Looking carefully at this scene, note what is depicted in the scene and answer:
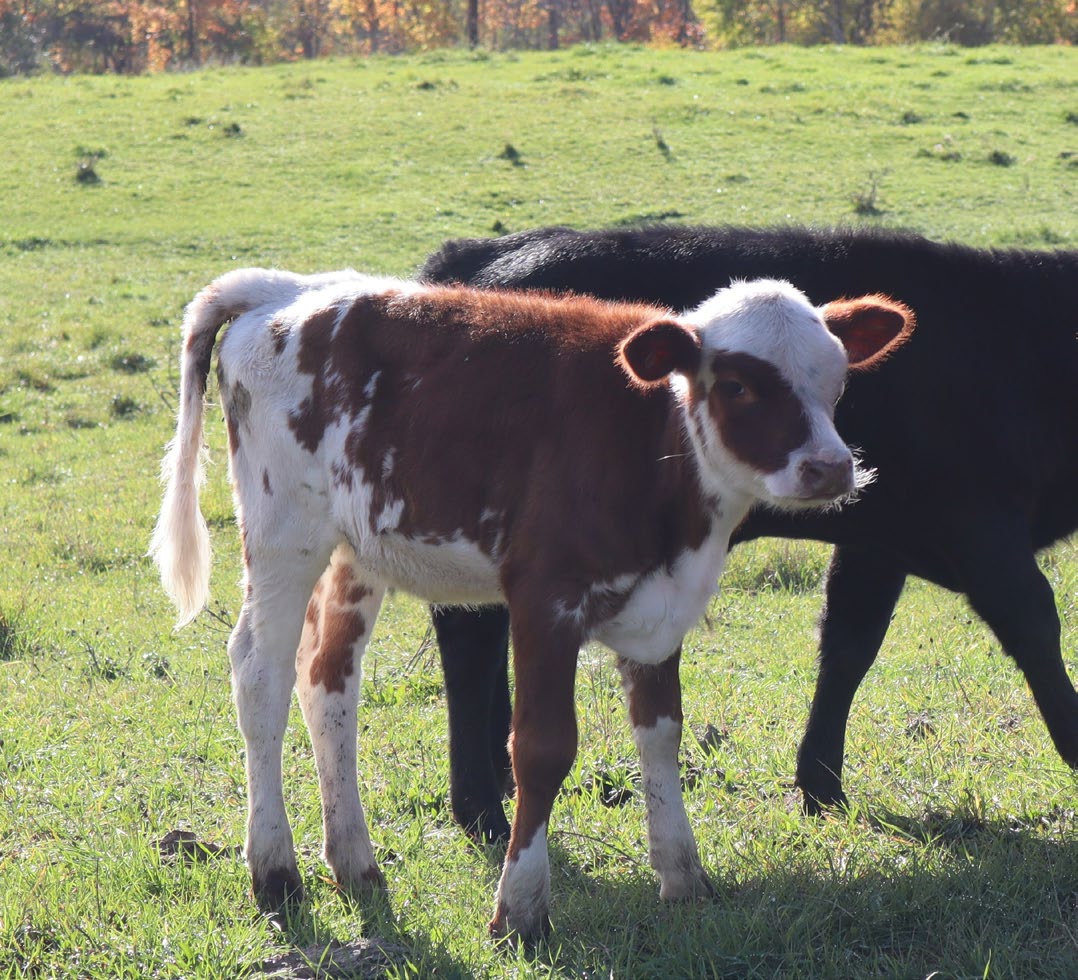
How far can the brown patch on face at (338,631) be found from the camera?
514cm

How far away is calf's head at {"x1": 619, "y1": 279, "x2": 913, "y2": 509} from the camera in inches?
164

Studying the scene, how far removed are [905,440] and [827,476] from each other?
1.65 m

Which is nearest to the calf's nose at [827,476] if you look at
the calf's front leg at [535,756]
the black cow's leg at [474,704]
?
the calf's front leg at [535,756]

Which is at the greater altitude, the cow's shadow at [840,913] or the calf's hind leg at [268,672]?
the calf's hind leg at [268,672]

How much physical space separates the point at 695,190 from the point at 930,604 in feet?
44.4

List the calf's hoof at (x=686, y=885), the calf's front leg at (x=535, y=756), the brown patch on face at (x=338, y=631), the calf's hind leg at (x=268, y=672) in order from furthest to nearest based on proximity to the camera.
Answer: the brown patch on face at (x=338, y=631) → the calf's hind leg at (x=268, y=672) → the calf's hoof at (x=686, y=885) → the calf's front leg at (x=535, y=756)

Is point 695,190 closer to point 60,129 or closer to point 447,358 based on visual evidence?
point 60,129

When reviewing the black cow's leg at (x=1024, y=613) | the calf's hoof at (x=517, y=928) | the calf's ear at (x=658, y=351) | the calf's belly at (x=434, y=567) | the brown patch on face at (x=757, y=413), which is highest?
the calf's ear at (x=658, y=351)

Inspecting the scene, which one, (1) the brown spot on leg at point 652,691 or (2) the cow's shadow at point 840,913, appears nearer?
(2) the cow's shadow at point 840,913

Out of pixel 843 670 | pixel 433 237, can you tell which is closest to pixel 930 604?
pixel 843 670

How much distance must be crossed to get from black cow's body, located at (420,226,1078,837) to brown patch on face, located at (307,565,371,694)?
47 cm

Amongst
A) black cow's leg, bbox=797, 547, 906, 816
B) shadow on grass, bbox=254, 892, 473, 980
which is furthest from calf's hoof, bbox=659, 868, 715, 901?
black cow's leg, bbox=797, 547, 906, 816

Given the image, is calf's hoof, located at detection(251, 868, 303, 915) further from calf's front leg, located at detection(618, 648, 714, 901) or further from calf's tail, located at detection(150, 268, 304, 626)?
calf's front leg, located at detection(618, 648, 714, 901)

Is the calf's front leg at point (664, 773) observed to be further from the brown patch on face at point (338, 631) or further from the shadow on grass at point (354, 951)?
the brown patch on face at point (338, 631)
